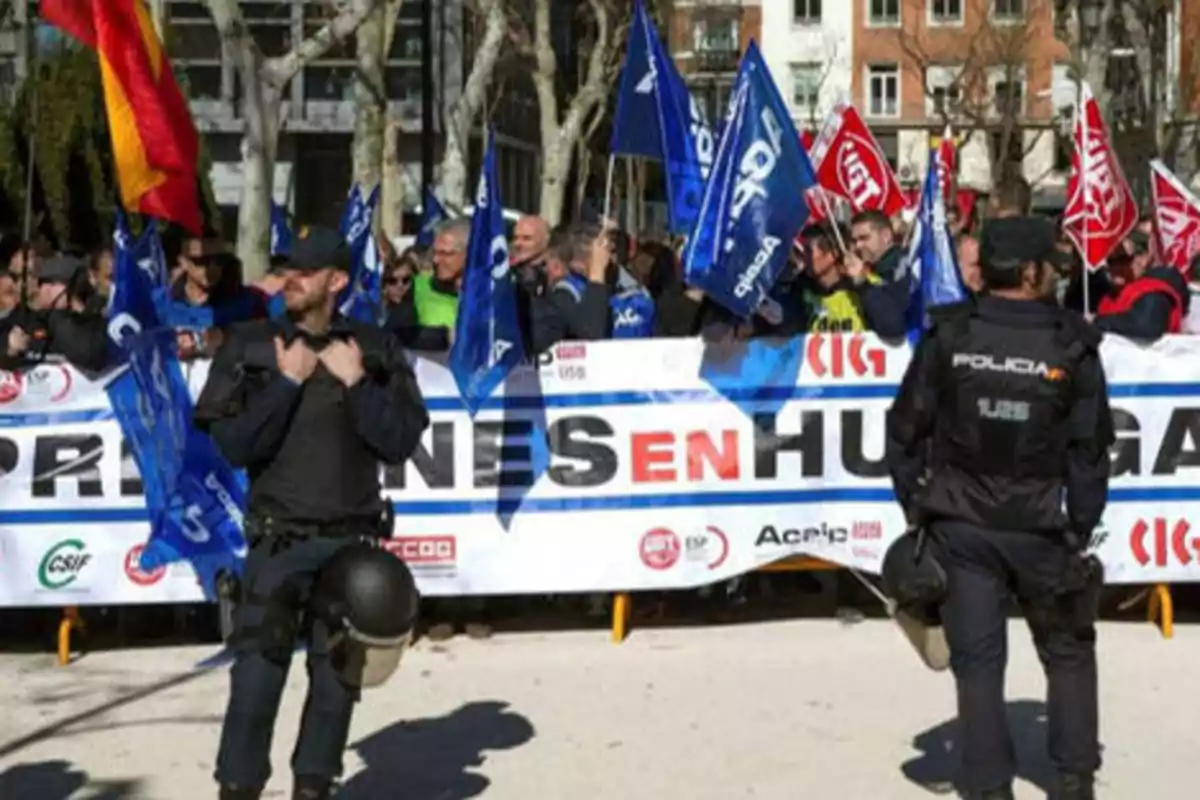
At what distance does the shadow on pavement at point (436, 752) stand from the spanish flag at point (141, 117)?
2717mm

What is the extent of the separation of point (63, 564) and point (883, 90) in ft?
229

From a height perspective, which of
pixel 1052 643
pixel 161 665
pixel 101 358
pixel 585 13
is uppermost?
pixel 585 13

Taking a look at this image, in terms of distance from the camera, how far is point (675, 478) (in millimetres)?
10727

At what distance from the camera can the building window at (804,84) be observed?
78.0 metres

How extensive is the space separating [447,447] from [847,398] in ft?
6.20

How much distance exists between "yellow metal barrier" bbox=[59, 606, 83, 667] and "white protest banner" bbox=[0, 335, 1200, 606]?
137 millimetres

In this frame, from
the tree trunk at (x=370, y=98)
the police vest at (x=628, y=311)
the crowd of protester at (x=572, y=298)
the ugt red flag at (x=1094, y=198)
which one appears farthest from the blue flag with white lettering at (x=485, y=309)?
the tree trunk at (x=370, y=98)

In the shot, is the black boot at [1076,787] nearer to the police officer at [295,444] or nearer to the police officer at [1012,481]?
the police officer at [1012,481]

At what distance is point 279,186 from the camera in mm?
54844

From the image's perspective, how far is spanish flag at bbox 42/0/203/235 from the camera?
10.1m

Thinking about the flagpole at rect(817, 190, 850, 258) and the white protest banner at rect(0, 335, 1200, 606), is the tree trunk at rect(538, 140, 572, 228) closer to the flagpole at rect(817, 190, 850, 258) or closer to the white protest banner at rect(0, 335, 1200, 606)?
the flagpole at rect(817, 190, 850, 258)

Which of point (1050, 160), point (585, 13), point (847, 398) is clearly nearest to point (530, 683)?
point (847, 398)

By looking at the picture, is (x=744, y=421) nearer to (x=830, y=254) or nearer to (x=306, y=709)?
(x=830, y=254)

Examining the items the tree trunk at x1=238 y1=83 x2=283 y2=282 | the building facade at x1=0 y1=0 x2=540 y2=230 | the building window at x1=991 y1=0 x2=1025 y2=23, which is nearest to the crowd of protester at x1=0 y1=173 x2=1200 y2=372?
the tree trunk at x1=238 y1=83 x2=283 y2=282
